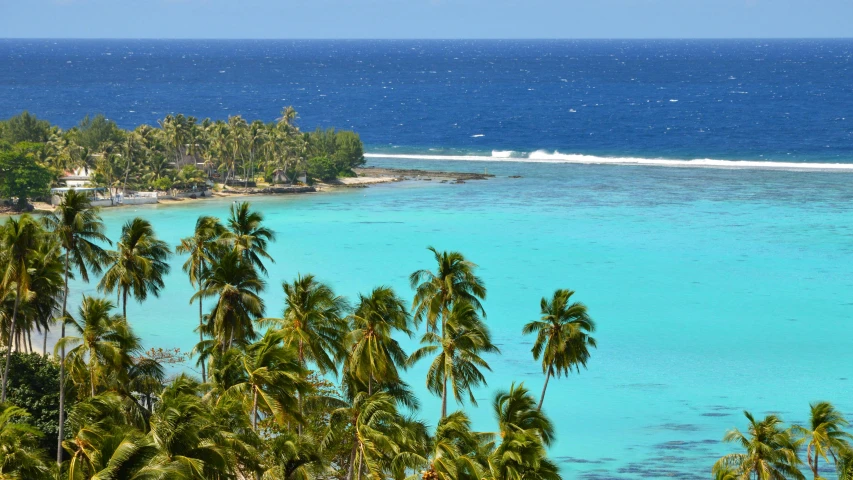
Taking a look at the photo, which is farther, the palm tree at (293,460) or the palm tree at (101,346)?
the palm tree at (101,346)

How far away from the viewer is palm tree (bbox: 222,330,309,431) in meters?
28.0

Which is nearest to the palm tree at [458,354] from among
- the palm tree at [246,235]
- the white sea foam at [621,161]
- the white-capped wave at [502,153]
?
the palm tree at [246,235]

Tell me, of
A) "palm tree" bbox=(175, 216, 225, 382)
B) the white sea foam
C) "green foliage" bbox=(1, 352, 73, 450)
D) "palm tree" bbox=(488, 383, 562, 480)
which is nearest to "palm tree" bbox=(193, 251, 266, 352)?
"palm tree" bbox=(175, 216, 225, 382)

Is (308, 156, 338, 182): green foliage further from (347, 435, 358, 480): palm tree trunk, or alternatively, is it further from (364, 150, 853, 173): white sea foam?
(347, 435, 358, 480): palm tree trunk

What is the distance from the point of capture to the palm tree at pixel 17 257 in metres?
36.5

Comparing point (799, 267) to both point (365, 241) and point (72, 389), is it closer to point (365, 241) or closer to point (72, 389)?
point (365, 241)

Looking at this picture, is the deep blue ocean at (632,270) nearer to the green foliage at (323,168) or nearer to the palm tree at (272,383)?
the green foliage at (323,168)

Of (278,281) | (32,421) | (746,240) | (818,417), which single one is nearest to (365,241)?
(278,281)

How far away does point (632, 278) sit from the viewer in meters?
68.9

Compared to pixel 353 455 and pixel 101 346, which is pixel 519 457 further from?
pixel 101 346

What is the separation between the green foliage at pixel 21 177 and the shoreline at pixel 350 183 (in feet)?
4.39

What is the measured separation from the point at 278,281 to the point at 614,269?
21.9m

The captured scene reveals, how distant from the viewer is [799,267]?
71312 mm

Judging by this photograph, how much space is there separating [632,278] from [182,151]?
53098mm
